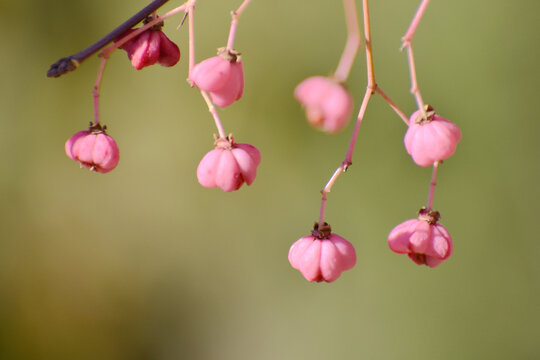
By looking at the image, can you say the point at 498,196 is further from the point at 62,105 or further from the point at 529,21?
the point at 62,105

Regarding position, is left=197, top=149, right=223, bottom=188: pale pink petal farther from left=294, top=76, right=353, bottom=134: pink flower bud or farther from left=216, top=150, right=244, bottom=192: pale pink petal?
left=294, top=76, right=353, bottom=134: pink flower bud

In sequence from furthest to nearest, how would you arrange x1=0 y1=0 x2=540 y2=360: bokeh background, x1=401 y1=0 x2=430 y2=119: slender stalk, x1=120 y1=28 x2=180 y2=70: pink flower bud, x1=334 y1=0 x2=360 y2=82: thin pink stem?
1. x1=0 y1=0 x2=540 y2=360: bokeh background
2. x1=120 y1=28 x2=180 y2=70: pink flower bud
3. x1=401 y1=0 x2=430 y2=119: slender stalk
4. x1=334 y1=0 x2=360 y2=82: thin pink stem

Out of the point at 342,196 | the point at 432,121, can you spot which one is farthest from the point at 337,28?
the point at 432,121

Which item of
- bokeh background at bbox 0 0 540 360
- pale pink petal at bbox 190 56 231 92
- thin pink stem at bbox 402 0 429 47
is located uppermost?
bokeh background at bbox 0 0 540 360

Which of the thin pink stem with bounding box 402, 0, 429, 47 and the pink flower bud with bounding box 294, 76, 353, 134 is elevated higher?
the thin pink stem with bounding box 402, 0, 429, 47

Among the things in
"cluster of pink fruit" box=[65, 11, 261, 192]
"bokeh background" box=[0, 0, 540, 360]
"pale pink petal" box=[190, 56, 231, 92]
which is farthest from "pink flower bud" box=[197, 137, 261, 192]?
"bokeh background" box=[0, 0, 540, 360]

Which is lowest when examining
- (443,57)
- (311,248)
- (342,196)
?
(311,248)
